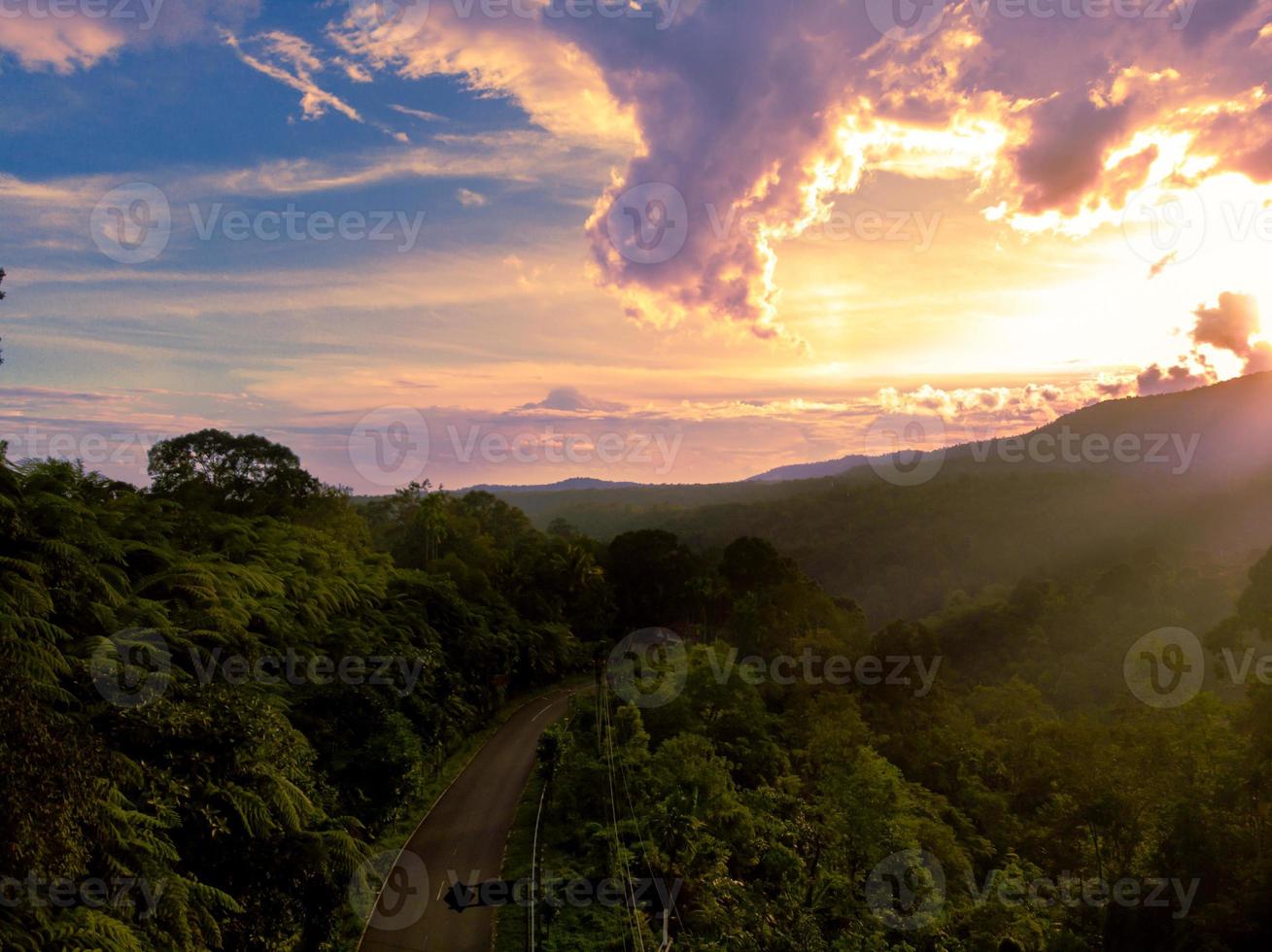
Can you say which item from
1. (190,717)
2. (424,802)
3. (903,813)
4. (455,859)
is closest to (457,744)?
(424,802)

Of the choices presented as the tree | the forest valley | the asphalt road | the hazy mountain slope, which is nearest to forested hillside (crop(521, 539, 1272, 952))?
the forest valley

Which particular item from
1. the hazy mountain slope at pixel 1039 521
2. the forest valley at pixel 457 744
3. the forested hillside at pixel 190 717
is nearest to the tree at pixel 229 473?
the forest valley at pixel 457 744

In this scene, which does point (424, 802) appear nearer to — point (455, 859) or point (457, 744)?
point (455, 859)

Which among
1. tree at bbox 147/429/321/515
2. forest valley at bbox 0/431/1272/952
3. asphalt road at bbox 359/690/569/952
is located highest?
tree at bbox 147/429/321/515

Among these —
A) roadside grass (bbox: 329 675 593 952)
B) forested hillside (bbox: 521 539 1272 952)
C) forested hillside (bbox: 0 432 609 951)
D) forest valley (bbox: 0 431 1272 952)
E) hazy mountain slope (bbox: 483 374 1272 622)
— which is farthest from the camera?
hazy mountain slope (bbox: 483 374 1272 622)

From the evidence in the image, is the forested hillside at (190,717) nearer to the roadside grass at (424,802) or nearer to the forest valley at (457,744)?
the forest valley at (457,744)

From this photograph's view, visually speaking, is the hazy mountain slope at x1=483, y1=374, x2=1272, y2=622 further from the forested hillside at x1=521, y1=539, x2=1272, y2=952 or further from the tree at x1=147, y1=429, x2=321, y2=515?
the tree at x1=147, y1=429, x2=321, y2=515

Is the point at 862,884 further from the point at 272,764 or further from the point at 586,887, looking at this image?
the point at 272,764
